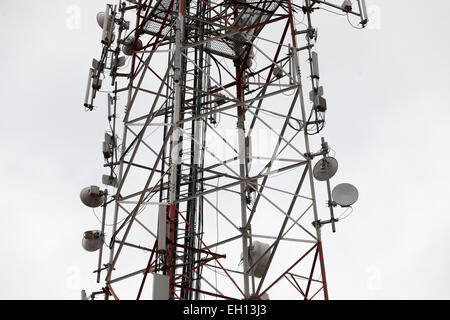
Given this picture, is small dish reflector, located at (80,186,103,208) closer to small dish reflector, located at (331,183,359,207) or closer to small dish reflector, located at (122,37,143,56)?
small dish reflector, located at (122,37,143,56)

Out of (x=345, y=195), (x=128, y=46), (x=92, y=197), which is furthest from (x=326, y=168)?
(x=128, y=46)

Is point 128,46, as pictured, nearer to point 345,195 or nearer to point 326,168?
point 326,168

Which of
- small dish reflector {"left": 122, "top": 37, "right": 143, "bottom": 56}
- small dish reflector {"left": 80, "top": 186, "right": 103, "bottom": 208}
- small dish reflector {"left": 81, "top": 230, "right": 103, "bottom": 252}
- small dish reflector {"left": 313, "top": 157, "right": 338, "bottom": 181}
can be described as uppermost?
small dish reflector {"left": 122, "top": 37, "right": 143, "bottom": 56}

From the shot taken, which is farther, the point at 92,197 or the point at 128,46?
the point at 128,46

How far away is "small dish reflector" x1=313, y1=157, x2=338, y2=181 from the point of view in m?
14.6

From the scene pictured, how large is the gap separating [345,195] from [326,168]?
84 cm

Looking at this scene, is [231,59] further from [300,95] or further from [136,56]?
[300,95]

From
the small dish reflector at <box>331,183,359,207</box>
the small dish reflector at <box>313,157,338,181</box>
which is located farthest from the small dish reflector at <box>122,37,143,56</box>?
the small dish reflector at <box>331,183,359,207</box>

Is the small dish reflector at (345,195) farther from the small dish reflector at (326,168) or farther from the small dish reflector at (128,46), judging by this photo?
the small dish reflector at (128,46)

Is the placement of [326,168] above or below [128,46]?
below

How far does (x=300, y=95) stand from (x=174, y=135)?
11.5ft

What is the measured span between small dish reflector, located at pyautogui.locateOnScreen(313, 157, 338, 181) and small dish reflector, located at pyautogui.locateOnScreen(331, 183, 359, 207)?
391 mm

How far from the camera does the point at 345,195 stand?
1433cm
